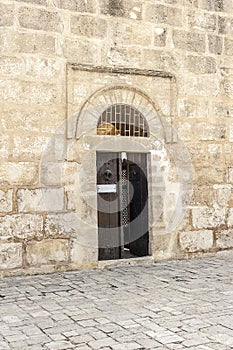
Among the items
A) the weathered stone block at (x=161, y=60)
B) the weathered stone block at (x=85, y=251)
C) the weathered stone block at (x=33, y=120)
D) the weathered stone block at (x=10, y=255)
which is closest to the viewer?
the weathered stone block at (x=10, y=255)

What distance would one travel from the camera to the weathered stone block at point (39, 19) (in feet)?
18.0

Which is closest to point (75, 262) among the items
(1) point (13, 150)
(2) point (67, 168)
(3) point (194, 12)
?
(2) point (67, 168)

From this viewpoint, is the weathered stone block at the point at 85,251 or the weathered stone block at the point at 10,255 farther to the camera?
the weathered stone block at the point at 85,251

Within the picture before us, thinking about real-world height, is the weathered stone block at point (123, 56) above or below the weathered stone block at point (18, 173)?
above

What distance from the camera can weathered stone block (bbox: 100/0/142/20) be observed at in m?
5.97

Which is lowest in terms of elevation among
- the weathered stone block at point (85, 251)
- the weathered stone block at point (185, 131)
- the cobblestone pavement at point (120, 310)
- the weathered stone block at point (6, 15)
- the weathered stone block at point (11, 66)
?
the cobblestone pavement at point (120, 310)

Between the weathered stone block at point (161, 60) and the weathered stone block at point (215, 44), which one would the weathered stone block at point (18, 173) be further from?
the weathered stone block at point (215, 44)

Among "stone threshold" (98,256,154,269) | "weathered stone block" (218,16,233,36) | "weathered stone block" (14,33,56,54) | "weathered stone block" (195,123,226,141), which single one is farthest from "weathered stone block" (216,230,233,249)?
"weathered stone block" (14,33,56,54)

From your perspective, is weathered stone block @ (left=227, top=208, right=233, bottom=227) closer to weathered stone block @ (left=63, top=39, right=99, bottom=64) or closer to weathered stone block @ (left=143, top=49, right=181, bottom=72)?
weathered stone block @ (left=143, top=49, right=181, bottom=72)

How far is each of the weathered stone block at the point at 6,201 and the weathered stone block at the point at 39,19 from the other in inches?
82.1

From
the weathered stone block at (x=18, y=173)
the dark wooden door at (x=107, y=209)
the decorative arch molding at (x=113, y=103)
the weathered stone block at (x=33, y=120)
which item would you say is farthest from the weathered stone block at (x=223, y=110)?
the weathered stone block at (x=18, y=173)

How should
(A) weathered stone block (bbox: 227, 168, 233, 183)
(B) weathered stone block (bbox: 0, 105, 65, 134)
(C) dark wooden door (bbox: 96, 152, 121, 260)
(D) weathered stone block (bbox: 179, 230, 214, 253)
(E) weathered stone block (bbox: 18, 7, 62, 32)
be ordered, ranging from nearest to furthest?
(B) weathered stone block (bbox: 0, 105, 65, 134), (E) weathered stone block (bbox: 18, 7, 62, 32), (C) dark wooden door (bbox: 96, 152, 121, 260), (D) weathered stone block (bbox: 179, 230, 214, 253), (A) weathered stone block (bbox: 227, 168, 233, 183)

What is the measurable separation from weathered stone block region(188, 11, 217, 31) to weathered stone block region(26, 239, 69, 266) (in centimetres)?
375

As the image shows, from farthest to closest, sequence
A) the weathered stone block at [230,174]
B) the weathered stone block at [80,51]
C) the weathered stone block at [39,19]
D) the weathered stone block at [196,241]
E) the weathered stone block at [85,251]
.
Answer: the weathered stone block at [230,174]
the weathered stone block at [196,241]
the weathered stone block at [80,51]
the weathered stone block at [85,251]
the weathered stone block at [39,19]
